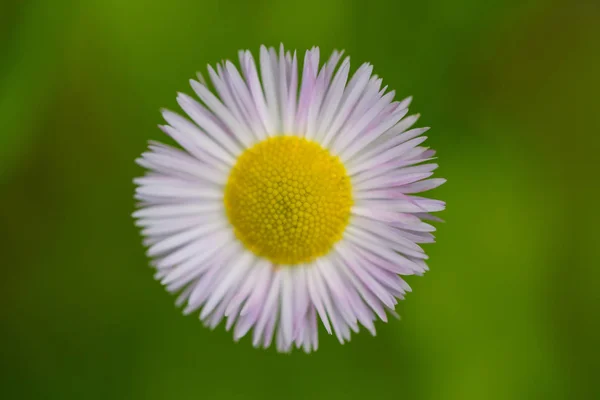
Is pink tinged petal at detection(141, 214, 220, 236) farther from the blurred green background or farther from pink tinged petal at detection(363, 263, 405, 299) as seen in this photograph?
the blurred green background

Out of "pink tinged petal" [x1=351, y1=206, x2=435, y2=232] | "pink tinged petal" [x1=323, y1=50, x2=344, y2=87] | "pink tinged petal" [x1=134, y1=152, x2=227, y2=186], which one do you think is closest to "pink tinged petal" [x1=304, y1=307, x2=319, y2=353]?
"pink tinged petal" [x1=351, y1=206, x2=435, y2=232]

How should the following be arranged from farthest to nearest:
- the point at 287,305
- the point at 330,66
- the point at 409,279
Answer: the point at 409,279 < the point at 287,305 < the point at 330,66

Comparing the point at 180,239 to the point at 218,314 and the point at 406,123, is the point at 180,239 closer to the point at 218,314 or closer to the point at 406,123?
the point at 218,314

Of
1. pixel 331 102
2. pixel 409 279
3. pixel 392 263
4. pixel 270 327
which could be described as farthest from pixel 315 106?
pixel 409 279
